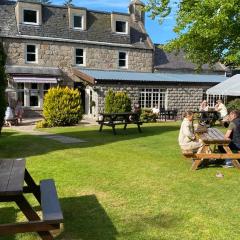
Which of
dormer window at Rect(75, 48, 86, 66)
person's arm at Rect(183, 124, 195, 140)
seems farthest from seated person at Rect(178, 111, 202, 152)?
dormer window at Rect(75, 48, 86, 66)

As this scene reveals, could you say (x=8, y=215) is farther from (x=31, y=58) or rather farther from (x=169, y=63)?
(x=169, y=63)

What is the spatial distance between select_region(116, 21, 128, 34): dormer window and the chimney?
2.22m

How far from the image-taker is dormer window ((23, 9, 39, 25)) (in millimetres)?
30206

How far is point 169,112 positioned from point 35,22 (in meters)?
12.4

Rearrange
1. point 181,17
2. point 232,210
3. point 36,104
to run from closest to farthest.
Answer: point 232,210 → point 181,17 → point 36,104

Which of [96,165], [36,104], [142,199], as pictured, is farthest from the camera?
[36,104]

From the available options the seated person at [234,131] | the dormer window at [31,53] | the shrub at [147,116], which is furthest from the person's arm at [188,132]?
the dormer window at [31,53]

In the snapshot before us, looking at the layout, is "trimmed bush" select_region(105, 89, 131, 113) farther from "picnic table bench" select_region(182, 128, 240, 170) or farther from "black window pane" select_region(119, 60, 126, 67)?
"picnic table bench" select_region(182, 128, 240, 170)

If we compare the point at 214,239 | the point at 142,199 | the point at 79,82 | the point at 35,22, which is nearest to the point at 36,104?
the point at 79,82

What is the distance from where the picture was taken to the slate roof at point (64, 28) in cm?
2992

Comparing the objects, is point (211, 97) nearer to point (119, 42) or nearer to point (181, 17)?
point (119, 42)

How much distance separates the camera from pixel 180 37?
19594mm

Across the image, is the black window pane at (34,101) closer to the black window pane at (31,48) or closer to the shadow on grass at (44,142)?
the black window pane at (31,48)

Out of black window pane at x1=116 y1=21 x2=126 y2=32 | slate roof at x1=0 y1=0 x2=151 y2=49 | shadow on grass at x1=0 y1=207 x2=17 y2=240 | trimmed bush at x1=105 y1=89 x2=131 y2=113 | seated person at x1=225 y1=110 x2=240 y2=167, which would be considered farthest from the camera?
black window pane at x1=116 y1=21 x2=126 y2=32
